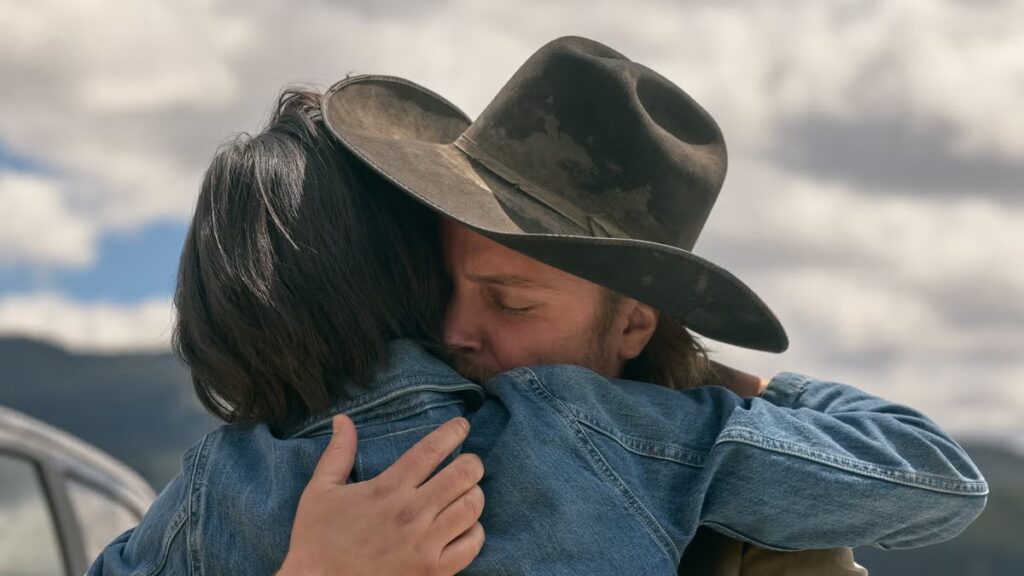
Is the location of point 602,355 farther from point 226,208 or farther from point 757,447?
point 226,208

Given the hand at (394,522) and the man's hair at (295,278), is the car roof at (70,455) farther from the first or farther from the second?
the hand at (394,522)

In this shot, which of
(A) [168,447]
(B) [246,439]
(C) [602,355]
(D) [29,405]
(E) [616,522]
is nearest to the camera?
(E) [616,522]

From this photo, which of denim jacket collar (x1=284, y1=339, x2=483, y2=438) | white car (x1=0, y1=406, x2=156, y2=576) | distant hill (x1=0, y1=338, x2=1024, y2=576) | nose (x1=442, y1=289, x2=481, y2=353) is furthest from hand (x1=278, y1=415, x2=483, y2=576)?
distant hill (x1=0, y1=338, x2=1024, y2=576)

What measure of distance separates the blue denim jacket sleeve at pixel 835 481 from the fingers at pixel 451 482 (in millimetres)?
413

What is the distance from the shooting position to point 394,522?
7.08 ft

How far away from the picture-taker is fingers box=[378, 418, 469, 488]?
2170mm

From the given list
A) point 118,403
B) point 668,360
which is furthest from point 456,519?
point 118,403

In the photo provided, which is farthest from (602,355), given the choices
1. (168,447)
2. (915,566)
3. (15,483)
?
(915,566)

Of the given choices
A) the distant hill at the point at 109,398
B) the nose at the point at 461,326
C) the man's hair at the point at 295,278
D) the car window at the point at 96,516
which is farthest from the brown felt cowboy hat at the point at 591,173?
the distant hill at the point at 109,398

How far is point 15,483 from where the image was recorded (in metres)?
6.68

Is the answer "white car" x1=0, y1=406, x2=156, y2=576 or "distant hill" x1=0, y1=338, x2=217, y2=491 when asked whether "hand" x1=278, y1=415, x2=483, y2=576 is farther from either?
"distant hill" x1=0, y1=338, x2=217, y2=491

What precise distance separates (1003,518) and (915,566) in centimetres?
371

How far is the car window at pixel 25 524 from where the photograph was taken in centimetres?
664

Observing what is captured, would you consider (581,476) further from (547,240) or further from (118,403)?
(118,403)
